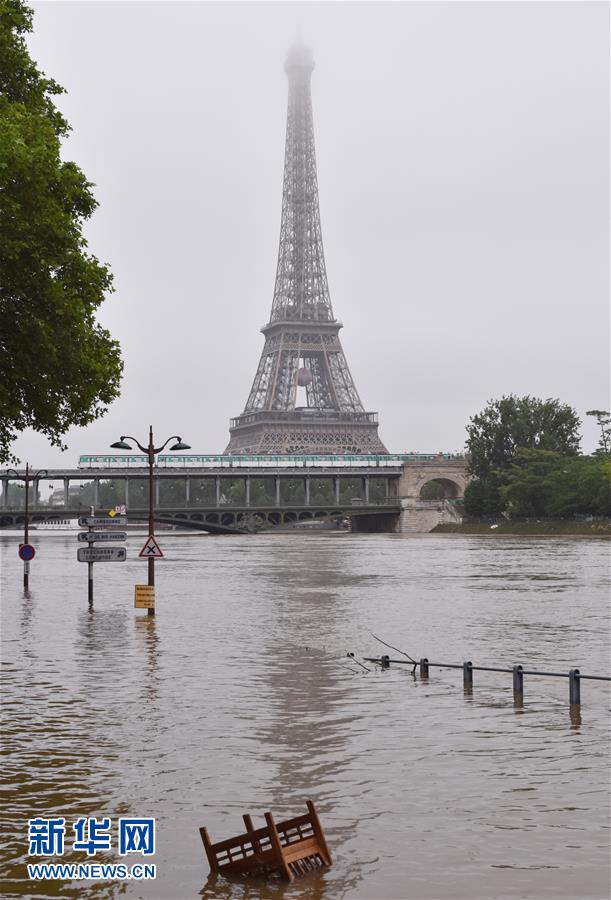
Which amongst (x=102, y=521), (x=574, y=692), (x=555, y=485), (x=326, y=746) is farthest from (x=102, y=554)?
(x=555, y=485)

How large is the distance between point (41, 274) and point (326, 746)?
35.1 ft

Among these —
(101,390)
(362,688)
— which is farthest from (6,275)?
(362,688)

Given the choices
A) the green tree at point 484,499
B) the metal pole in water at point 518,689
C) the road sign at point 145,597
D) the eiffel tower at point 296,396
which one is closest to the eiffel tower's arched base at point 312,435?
the eiffel tower at point 296,396

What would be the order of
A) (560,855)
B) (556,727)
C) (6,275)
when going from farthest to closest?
(6,275), (556,727), (560,855)

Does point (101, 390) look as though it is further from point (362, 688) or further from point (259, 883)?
point (259, 883)

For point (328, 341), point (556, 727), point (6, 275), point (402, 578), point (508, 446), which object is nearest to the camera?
point (556, 727)

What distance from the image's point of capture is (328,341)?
19900cm

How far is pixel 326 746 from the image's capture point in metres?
16.9

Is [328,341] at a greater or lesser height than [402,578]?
greater

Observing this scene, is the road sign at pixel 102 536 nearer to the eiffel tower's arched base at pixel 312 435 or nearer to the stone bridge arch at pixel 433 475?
the stone bridge arch at pixel 433 475

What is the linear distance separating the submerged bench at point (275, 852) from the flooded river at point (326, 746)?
0.54 ft

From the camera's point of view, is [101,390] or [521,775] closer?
[521,775]

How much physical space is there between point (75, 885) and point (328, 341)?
189m

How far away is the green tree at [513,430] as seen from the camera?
16175 centimetres
